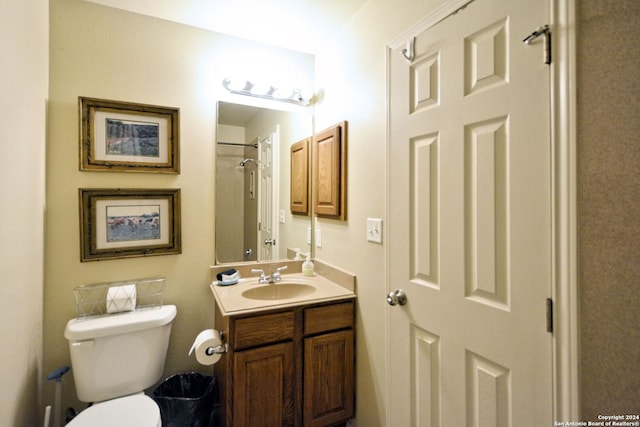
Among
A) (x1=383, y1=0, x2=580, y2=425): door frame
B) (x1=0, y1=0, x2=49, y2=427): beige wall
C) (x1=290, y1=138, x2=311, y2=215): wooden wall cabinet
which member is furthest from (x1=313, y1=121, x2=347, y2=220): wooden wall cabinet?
(x1=0, y1=0, x2=49, y2=427): beige wall

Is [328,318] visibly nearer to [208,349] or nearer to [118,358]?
[208,349]

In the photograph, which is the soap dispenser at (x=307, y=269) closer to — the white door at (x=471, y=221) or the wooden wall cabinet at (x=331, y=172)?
the wooden wall cabinet at (x=331, y=172)

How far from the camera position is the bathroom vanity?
1371 mm

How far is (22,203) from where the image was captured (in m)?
1.15

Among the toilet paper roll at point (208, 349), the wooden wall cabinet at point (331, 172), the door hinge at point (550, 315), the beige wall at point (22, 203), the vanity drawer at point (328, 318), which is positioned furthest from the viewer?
the wooden wall cabinet at point (331, 172)

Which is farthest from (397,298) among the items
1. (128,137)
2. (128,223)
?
(128,137)

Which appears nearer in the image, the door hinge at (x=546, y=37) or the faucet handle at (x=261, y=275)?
the door hinge at (x=546, y=37)

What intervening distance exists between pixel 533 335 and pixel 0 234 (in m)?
1.68

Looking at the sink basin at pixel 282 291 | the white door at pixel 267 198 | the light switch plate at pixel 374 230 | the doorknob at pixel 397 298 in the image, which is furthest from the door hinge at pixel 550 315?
the white door at pixel 267 198

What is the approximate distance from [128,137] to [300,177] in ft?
3.55

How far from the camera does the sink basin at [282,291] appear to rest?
1.81 meters

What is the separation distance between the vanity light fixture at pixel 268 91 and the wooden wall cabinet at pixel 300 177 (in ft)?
0.98

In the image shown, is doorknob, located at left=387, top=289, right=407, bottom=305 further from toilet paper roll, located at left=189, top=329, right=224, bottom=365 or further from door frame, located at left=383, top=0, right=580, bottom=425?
toilet paper roll, located at left=189, top=329, right=224, bottom=365

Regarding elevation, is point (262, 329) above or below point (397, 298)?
below
